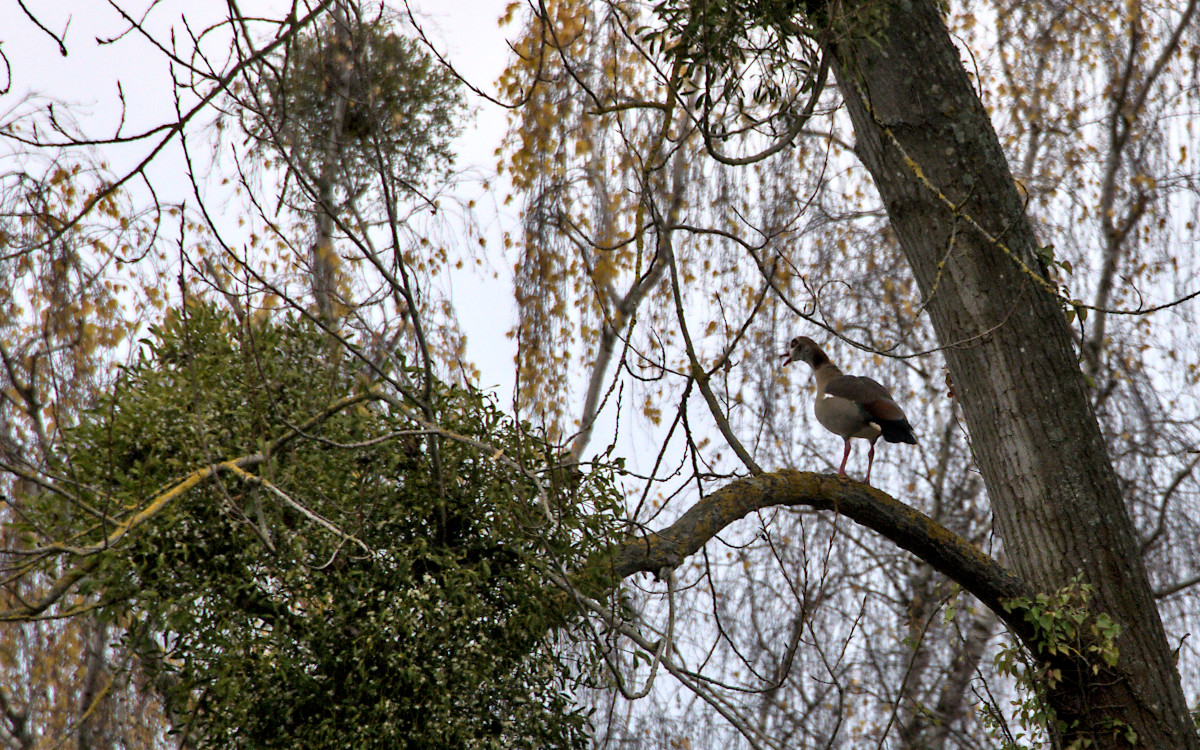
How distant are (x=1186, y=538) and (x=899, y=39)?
2.80 meters

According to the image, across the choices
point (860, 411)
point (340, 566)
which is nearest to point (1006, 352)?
point (860, 411)

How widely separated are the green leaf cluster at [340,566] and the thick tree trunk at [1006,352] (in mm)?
1267

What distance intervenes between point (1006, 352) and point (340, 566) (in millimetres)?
1934

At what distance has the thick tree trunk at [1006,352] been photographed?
2756 mm

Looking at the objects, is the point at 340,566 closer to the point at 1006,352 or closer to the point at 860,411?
the point at 860,411

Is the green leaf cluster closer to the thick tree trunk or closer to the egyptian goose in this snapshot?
the egyptian goose

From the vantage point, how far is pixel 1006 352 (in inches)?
114

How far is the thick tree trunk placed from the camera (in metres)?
2.76

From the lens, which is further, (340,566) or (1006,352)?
(1006,352)

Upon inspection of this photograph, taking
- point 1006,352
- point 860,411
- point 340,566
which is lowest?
point 340,566

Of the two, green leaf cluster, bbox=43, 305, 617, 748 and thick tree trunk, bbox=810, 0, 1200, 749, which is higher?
thick tree trunk, bbox=810, 0, 1200, 749

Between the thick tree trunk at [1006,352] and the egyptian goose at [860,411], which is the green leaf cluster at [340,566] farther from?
the thick tree trunk at [1006,352]

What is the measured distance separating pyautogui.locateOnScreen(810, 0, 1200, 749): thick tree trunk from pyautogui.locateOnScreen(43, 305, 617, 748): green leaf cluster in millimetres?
1267

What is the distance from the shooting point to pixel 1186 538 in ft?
14.6
